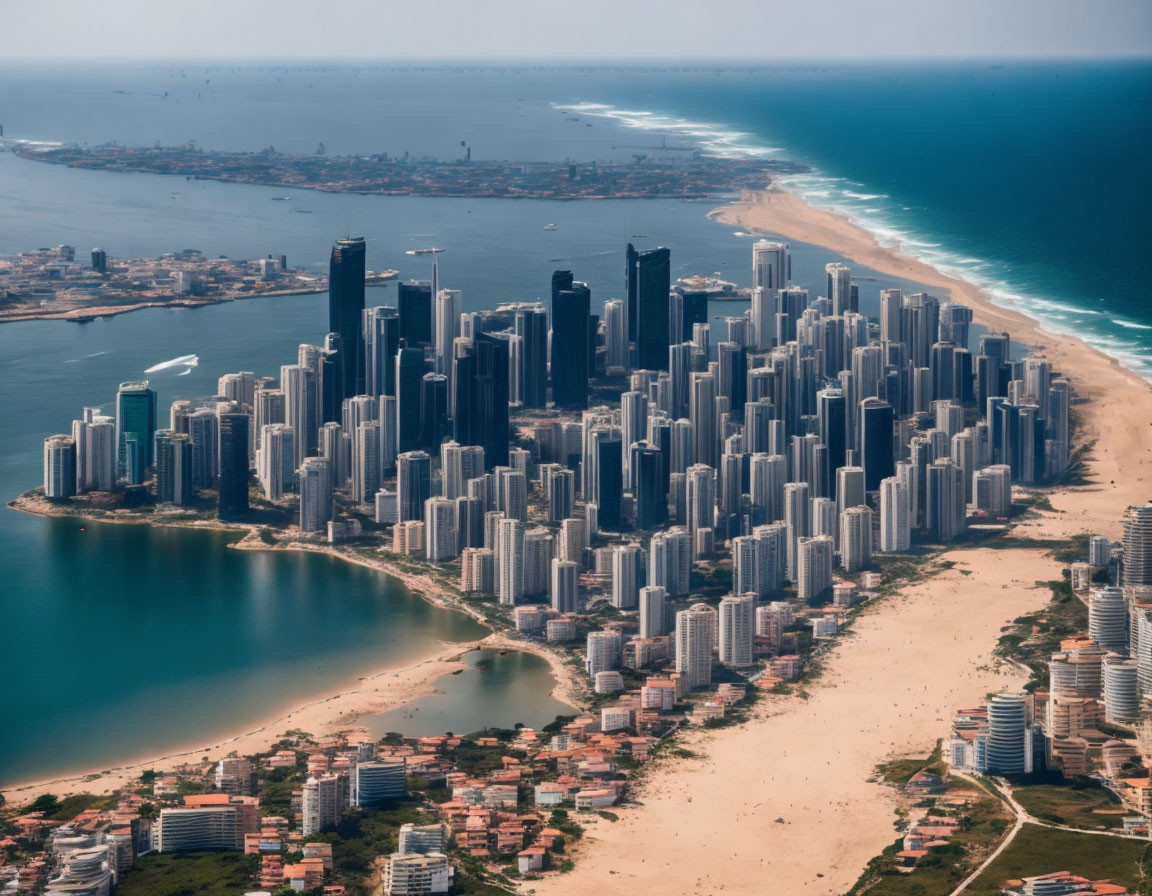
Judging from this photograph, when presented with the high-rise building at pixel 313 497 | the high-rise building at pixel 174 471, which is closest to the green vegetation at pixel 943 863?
the high-rise building at pixel 313 497

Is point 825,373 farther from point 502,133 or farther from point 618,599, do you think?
point 502,133

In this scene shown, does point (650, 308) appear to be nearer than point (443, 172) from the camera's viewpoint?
Yes

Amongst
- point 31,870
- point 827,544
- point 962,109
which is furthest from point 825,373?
point 962,109

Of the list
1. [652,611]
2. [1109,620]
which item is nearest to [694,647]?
[652,611]

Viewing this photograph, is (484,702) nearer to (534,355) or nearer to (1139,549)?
(1139,549)

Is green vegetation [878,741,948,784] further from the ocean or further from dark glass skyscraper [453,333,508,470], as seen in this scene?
dark glass skyscraper [453,333,508,470]

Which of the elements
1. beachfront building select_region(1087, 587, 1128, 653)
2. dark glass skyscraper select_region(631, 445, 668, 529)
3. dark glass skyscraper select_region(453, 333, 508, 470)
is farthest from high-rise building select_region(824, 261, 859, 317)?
beachfront building select_region(1087, 587, 1128, 653)
